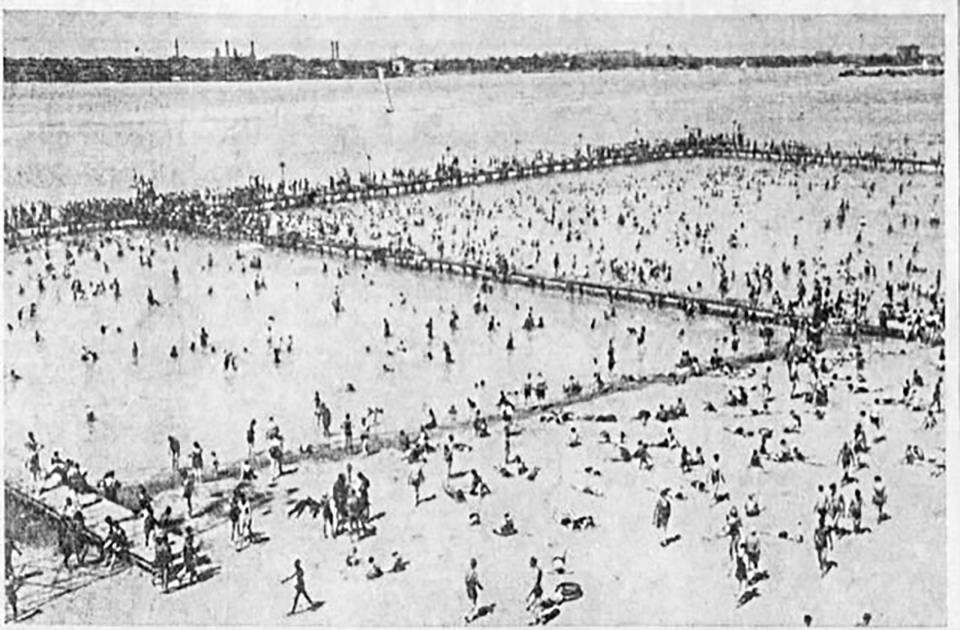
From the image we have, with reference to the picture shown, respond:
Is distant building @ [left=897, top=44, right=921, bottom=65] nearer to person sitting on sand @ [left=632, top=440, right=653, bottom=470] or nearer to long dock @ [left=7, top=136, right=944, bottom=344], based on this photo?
long dock @ [left=7, top=136, right=944, bottom=344]

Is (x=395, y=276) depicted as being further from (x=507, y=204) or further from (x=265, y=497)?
(x=265, y=497)

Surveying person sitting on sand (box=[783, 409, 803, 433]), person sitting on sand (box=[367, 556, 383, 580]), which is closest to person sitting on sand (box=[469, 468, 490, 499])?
person sitting on sand (box=[367, 556, 383, 580])

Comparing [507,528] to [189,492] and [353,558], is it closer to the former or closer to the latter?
[353,558]

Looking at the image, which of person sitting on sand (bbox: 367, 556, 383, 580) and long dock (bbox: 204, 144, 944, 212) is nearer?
person sitting on sand (bbox: 367, 556, 383, 580)

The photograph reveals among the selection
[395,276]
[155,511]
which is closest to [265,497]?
[155,511]

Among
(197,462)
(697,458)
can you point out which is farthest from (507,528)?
(197,462)
